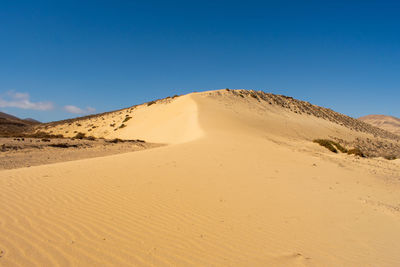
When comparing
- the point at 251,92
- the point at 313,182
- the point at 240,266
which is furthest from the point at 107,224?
the point at 251,92

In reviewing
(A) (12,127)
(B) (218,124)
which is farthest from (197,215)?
(A) (12,127)

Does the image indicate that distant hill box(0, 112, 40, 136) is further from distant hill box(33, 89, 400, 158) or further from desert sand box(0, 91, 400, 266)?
desert sand box(0, 91, 400, 266)

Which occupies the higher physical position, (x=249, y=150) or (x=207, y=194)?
(x=249, y=150)

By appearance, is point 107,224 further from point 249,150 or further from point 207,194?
point 249,150

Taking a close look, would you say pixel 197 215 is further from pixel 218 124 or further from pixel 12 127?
pixel 12 127

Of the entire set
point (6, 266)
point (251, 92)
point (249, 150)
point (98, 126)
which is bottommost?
point (6, 266)

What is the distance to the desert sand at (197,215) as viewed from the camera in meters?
3.35

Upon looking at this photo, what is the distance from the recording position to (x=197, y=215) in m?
4.63

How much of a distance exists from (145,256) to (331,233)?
10.9 feet

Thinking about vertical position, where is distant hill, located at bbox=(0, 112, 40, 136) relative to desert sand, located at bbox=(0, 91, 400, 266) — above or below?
above

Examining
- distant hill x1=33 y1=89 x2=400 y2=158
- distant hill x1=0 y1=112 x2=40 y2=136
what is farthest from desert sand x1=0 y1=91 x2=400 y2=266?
distant hill x1=0 y1=112 x2=40 y2=136

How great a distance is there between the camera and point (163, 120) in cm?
2752

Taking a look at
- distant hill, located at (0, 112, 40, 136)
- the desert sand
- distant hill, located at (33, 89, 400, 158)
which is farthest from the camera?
distant hill, located at (0, 112, 40, 136)

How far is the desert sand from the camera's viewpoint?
3346 millimetres
